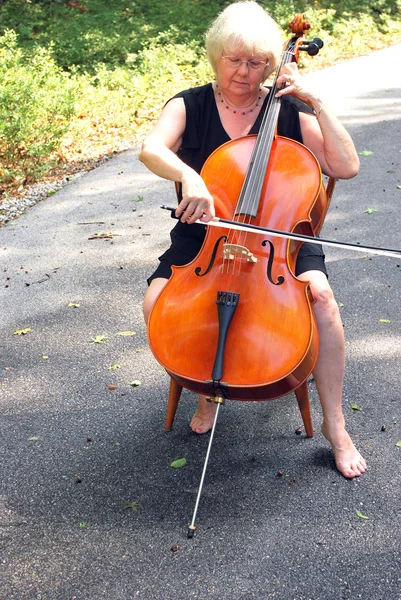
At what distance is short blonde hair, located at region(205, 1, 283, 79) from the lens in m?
2.44

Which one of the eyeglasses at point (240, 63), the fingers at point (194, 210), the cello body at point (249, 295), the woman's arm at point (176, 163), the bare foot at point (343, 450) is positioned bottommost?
the bare foot at point (343, 450)

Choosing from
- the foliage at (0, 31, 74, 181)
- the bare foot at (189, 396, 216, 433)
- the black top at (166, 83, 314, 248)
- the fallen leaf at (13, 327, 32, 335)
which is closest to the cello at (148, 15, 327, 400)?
the black top at (166, 83, 314, 248)

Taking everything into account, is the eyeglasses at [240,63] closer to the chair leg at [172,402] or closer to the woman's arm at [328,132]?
the woman's arm at [328,132]

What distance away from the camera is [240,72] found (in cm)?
251

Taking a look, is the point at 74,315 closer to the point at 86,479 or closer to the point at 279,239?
the point at 86,479

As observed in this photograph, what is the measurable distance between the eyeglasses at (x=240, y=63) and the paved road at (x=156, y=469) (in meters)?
1.36

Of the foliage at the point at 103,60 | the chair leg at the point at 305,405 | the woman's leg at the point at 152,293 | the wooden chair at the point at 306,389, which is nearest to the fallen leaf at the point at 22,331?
the wooden chair at the point at 306,389

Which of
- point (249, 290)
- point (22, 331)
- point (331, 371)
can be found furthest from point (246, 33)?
point (22, 331)

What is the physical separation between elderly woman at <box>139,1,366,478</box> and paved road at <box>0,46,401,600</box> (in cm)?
20

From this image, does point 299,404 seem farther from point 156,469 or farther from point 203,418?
point 156,469

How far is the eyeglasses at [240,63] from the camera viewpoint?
249 centimetres

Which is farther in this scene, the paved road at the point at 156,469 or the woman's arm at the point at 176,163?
the woman's arm at the point at 176,163

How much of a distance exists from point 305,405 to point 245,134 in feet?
3.44

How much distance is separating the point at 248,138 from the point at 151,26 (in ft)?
36.4
